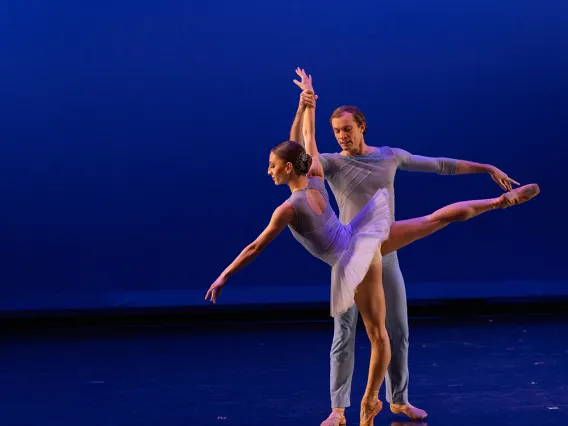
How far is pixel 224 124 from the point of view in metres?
5.83

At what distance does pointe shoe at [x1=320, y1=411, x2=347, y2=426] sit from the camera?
3188 millimetres

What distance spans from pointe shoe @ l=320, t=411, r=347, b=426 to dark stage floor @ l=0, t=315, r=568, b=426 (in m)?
0.08

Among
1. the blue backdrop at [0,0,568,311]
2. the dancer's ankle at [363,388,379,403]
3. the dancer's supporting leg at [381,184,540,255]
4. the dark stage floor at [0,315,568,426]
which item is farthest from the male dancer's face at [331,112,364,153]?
the blue backdrop at [0,0,568,311]

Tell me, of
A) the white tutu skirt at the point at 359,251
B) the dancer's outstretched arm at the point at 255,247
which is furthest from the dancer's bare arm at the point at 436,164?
the dancer's outstretched arm at the point at 255,247

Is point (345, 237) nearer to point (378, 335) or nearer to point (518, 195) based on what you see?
point (378, 335)

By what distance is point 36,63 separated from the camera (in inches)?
226

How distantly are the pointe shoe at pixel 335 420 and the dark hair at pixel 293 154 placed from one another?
0.95 m

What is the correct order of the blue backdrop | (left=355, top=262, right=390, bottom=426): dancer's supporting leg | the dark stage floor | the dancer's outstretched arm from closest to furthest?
1. the dancer's outstretched arm
2. (left=355, top=262, right=390, bottom=426): dancer's supporting leg
3. the dark stage floor
4. the blue backdrop

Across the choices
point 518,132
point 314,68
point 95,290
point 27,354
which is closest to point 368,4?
point 314,68

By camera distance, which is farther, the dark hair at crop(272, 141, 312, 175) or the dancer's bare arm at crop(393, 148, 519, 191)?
the dancer's bare arm at crop(393, 148, 519, 191)

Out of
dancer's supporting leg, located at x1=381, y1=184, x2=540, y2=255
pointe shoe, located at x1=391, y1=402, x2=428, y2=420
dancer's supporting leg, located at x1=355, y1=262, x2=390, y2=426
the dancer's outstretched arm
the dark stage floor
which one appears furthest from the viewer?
the dark stage floor

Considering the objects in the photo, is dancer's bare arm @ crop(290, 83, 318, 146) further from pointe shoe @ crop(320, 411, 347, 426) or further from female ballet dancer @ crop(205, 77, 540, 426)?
pointe shoe @ crop(320, 411, 347, 426)

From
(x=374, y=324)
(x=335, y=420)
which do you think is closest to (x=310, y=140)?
(x=374, y=324)

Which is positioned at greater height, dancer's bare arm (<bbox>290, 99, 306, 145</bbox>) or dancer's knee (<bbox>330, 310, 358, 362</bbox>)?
dancer's bare arm (<bbox>290, 99, 306, 145</bbox>)
